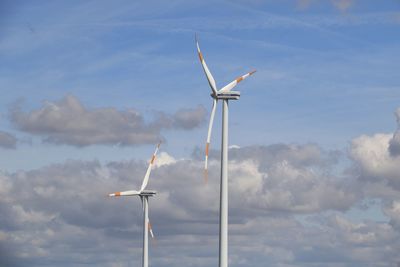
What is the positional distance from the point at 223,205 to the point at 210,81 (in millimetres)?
18912

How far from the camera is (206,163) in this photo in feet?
405

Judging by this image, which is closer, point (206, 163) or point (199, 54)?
point (206, 163)

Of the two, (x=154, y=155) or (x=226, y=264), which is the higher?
(x=154, y=155)

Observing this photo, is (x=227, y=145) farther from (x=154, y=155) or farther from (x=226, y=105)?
(x=154, y=155)

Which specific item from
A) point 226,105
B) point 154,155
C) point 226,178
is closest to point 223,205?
point 226,178

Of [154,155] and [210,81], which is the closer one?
[210,81]

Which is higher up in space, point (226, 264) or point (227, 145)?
point (227, 145)

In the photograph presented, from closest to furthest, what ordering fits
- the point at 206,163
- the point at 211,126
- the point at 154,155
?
the point at 206,163
the point at 211,126
the point at 154,155

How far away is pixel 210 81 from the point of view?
13725 centimetres

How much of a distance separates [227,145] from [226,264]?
16.3m

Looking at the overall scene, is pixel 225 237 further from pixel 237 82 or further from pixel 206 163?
pixel 237 82

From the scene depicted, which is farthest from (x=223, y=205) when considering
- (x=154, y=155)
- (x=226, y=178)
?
(x=154, y=155)

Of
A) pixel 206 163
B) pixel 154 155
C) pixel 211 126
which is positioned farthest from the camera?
pixel 154 155

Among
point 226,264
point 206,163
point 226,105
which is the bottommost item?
point 226,264
